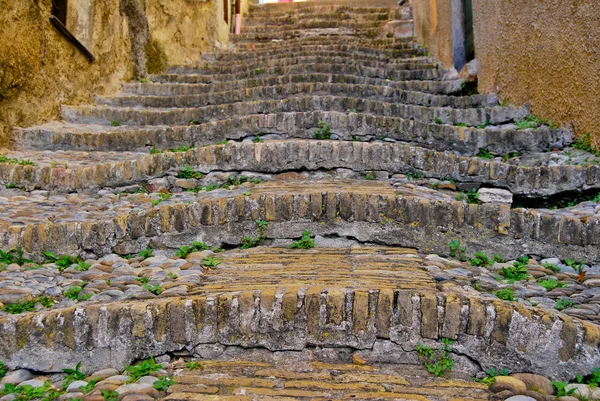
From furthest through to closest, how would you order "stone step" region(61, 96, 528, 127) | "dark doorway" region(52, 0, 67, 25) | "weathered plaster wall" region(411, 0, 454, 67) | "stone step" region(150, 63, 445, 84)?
1. "weathered plaster wall" region(411, 0, 454, 67)
2. "stone step" region(150, 63, 445, 84)
3. "dark doorway" region(52, 0, 67, 25)
4. "stone step" region(61, 96, 528, 127)

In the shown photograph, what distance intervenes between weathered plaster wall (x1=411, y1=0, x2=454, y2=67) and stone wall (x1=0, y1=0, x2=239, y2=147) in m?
3.91

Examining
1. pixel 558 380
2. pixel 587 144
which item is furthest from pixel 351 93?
pixel 558 380

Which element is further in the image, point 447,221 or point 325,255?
point 447,221

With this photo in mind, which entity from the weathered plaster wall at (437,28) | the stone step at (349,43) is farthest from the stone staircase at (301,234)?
the stone step at (349,43)

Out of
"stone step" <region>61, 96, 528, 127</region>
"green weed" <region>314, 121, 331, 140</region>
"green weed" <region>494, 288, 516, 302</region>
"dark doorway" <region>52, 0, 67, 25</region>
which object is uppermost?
"dark doorway" <region>52, 0, 67, 25</region>

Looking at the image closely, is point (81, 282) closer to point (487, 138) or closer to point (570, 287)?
point (570, 287)

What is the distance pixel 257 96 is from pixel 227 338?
15.8ft

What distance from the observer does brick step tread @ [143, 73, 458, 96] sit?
7551 mm

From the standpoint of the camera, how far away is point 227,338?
251 centimetres

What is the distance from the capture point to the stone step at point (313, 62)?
881cm

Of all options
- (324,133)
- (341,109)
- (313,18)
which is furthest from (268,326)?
(313,18)

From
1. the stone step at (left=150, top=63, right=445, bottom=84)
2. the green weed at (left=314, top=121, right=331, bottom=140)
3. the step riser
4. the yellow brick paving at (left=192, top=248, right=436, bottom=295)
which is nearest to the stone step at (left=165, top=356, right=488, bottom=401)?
the step riser

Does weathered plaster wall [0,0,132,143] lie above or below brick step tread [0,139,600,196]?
above

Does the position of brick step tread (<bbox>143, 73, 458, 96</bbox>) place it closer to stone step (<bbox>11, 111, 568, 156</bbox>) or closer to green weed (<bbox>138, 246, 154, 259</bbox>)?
stone step (<bbox>11, 111, 568, 156</bbox>)
